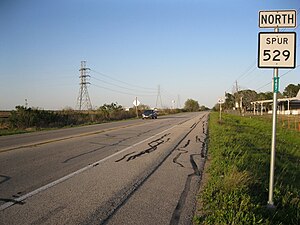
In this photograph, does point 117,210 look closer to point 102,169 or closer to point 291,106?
point 102,169

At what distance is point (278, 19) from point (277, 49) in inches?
25.3

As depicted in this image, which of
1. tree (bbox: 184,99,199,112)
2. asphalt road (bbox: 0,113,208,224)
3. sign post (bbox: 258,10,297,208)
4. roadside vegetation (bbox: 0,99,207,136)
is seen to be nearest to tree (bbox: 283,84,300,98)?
tree (bbox: 184,99,199,112)

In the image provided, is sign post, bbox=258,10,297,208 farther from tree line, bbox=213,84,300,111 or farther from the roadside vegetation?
tree line, bbox=213,84,300,111

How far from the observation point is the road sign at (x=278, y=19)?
16.7ft

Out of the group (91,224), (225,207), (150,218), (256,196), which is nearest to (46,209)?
(91,224)

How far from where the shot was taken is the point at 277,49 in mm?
4867

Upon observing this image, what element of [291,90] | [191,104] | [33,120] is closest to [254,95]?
[291,90]

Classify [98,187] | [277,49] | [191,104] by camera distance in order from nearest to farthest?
[277,49]
[98,187]
[191,104]

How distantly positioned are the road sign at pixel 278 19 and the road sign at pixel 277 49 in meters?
0.30

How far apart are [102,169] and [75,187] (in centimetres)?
189

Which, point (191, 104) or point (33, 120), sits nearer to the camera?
point (33, 120)

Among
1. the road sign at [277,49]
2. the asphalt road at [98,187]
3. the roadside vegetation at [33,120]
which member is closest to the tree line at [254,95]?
the roadside vegetation at [33,120]

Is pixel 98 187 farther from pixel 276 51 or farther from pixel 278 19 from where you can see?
pixel 278 19

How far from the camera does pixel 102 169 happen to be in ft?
26.9
